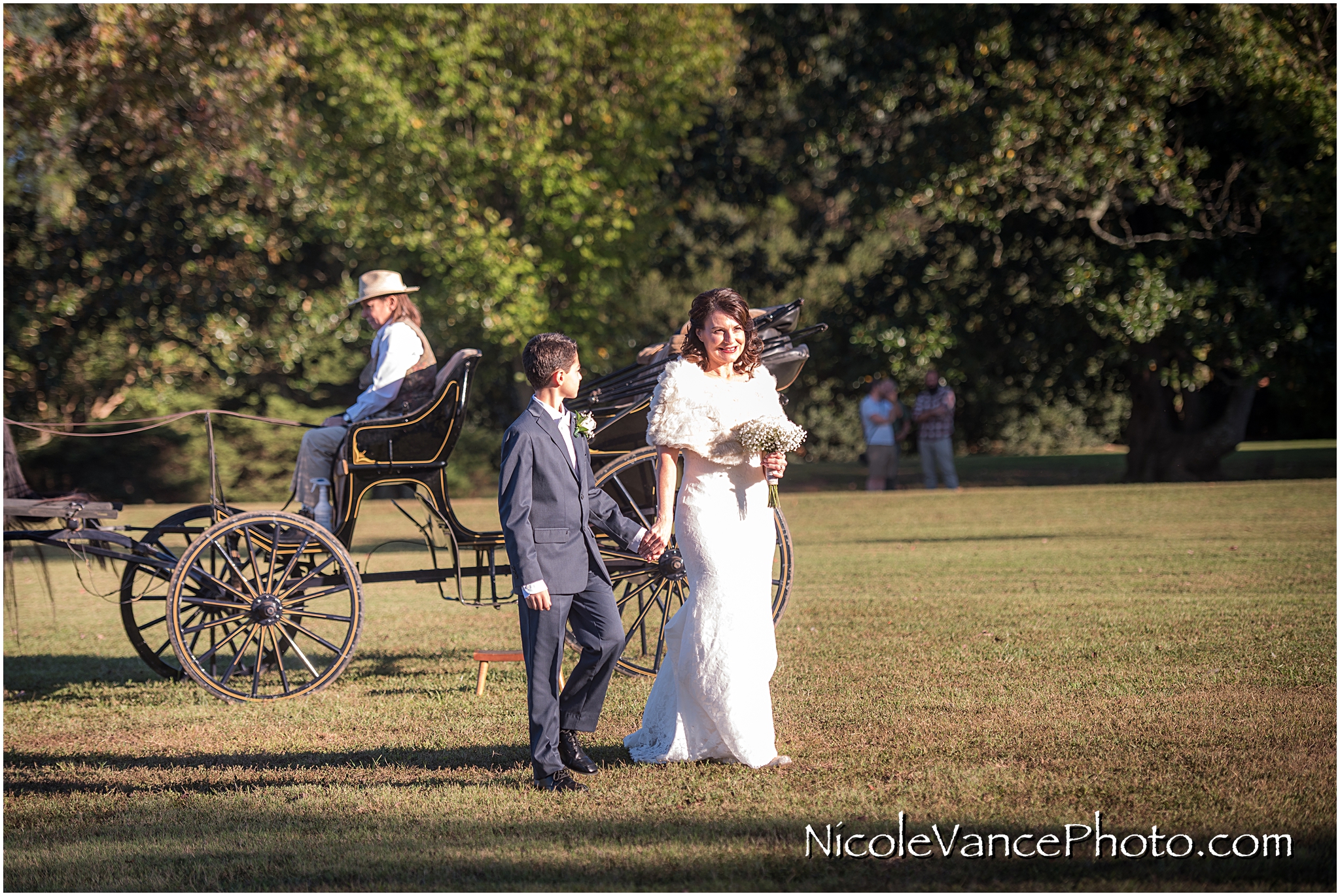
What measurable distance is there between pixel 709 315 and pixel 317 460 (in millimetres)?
3299

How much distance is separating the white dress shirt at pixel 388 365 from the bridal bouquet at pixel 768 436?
3.13m

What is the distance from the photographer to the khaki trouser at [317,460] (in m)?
7.49

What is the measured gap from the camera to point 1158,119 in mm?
17766

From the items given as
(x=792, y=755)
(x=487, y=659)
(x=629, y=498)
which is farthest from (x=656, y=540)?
(x=629, y=498)

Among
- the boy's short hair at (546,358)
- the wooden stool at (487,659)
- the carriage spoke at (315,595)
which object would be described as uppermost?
the boy's short hair at (546,358)

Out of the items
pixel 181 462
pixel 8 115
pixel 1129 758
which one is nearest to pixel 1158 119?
pixel 1129 758

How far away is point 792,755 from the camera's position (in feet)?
17.6

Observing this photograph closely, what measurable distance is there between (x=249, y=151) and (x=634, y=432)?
16.8m

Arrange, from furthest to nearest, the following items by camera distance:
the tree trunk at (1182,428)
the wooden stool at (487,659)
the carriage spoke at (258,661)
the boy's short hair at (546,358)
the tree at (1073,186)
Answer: the tree trunk at (1182,428) < the tree at (1073,186) < the carriage spoke at (258,661) < the wooden stool at (487,659) < the boy's short hair at (546,358)

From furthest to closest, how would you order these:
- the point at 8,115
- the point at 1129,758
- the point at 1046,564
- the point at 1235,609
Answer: the point at 8,115
the point at 1046,564
the point at 1235,609
the point at 1129,758

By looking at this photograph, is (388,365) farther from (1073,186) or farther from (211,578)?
(1073,186)

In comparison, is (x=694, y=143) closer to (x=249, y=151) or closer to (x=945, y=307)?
(x=945, y=307)

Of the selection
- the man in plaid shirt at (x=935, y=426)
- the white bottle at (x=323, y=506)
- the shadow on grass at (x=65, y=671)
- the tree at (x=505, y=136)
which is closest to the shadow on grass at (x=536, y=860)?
the white bottle at (x=323, y=506)

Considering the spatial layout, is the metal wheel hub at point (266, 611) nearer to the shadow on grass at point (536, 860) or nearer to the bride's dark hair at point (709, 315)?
the shadow on grass at point (536, 860)
